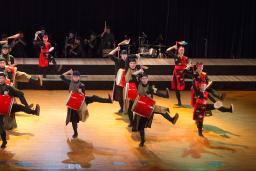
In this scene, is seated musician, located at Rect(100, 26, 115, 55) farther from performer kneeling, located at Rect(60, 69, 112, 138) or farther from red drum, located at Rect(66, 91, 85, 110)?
red drum, located at Rect(66, 91, 85, 110)

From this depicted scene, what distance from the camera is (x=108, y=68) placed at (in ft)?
49.1

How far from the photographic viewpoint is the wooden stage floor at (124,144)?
29.3ft

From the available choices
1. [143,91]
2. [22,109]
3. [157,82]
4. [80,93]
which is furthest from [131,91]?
[157,82]

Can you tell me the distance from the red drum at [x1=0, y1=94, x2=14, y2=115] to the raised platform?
482cm

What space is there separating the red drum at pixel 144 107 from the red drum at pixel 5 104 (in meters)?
1.99

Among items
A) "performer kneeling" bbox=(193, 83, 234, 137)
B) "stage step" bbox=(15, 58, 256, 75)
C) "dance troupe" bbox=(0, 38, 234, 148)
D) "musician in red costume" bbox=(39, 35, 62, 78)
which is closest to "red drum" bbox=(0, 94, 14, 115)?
"dance troupe" bbox=(0, 38, 234, 148)

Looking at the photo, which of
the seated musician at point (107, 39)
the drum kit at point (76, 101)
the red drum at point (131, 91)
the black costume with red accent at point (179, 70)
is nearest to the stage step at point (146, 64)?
the seated musician at point (107, 39)

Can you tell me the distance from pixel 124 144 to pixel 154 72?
5435 millimetres

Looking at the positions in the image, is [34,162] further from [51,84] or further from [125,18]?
[125,18]

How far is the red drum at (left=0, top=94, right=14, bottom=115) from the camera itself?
30.3 ft

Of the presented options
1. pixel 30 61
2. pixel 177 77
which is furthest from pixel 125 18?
pixel 177 77

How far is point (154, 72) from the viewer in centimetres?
1511

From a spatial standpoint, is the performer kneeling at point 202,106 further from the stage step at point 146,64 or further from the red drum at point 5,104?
the stage step at point 146,64

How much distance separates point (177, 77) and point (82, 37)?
5.58 m
